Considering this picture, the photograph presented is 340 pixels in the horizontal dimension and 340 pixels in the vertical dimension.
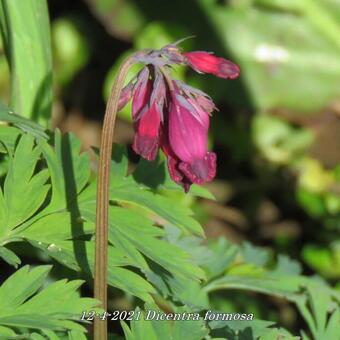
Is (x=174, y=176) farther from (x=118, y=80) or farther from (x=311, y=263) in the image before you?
(x=311, y=263)

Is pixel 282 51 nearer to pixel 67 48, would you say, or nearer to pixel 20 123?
pixel 67 48

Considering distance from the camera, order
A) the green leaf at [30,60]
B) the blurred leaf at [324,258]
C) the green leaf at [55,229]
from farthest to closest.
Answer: the blurred leaf at [324,258] < the green leaf at [30,60] < the green leaf at [55,229]

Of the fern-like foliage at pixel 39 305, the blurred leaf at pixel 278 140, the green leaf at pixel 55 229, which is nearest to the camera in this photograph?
the fern-like foliage at pixel 39 305

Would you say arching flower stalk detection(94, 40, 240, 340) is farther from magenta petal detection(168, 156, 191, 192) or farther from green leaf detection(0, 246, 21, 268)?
green leaf detection(0, 246, 21, 268)

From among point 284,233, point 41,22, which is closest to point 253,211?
point 284,233

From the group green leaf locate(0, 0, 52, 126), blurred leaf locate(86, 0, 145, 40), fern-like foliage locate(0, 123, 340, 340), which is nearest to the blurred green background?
blurred leaf locate(86, 0, 145, 40)

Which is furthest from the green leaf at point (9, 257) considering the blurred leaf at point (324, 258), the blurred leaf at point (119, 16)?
the blurred leaf at point (119, 16)

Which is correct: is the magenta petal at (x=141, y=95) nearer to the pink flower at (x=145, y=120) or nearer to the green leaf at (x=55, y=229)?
the pink flower at (x=145, y=120)
